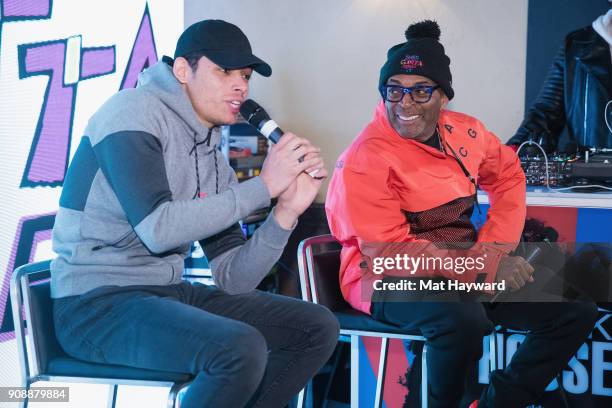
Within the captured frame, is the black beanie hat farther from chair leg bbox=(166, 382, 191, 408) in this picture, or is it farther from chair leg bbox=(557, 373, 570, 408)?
chair leg bbox=(166, 382, 191, 408)

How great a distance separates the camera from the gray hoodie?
5.68 ft

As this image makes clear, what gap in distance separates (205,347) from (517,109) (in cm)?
316

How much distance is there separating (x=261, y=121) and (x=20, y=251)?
1.14 meters

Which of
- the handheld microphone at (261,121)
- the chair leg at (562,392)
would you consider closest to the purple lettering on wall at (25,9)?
the handheld microphone at (261,121)

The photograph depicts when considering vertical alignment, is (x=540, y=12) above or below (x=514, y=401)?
above

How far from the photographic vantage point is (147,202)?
172 cm

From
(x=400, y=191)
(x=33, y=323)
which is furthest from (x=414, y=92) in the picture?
(x=33, y=323)

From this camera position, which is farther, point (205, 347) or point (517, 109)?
point (517, 109)

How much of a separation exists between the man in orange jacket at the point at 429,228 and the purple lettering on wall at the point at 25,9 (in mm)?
1207

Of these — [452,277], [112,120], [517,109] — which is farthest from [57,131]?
[517,109]

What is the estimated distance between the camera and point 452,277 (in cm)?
243

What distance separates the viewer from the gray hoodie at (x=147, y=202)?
1730mm

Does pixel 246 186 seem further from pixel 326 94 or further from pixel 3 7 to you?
pixel 326 94

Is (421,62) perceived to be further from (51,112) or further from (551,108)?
(551,108)
